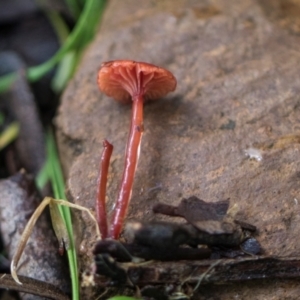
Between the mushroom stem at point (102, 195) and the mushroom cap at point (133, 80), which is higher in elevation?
the mushroom cap at point (133, 80)

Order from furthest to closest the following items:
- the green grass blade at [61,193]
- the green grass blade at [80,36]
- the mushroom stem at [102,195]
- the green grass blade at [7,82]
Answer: the green grass blade at [7,82] → the green grass blade at [80,36] → the green grass blade at [61,193] → the mushroom stem at [102,195]

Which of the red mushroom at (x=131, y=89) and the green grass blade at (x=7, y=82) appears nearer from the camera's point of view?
the red mushroom at (x=131, y=89)

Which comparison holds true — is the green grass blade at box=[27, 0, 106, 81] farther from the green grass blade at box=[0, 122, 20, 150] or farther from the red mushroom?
the red mushroom

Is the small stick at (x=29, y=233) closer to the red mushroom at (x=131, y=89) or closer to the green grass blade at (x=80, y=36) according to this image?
the red mushroom at (x=131, y=89)

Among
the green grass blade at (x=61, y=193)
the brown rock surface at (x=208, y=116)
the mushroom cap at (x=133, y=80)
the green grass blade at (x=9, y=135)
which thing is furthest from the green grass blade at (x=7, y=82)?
the mushroom cap at (x=133, y=80)

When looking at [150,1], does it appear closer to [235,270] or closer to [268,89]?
[268,89]

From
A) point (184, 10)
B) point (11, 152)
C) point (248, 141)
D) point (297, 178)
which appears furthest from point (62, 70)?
point (297, 178)

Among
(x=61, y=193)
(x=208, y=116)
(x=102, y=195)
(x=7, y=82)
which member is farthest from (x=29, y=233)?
(x=7, y=82)

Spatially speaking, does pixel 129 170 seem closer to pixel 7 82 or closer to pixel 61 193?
pixel 61 193

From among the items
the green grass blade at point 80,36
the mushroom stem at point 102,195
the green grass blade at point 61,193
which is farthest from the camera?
the green grass blade at point 80,36
